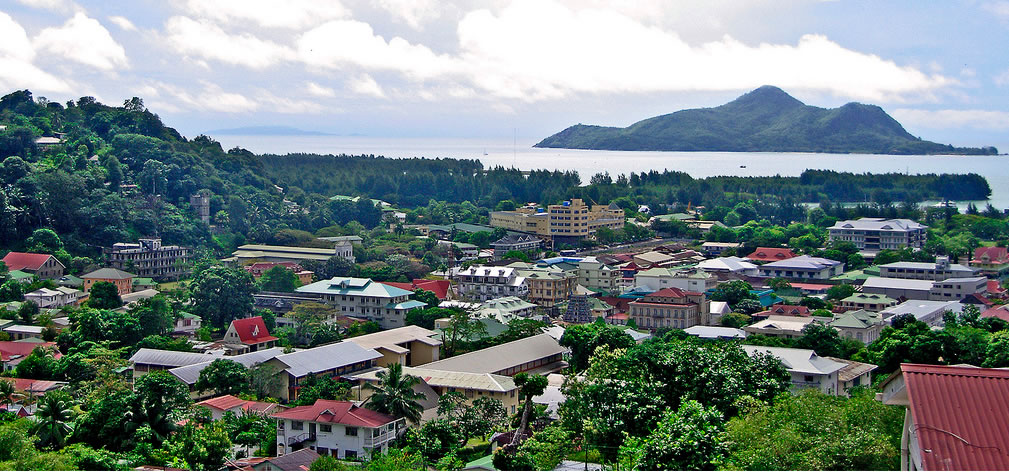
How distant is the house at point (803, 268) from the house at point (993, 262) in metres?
5.43

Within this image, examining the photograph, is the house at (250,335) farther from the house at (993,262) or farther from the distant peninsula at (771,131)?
the distant peninsula at (771,131)

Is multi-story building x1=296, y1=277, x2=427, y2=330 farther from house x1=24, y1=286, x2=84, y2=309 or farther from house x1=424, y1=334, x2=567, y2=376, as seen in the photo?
house x1=24, y1=286, x2=84, y2=309

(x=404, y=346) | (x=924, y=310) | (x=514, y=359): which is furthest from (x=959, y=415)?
(x=924, y=310)

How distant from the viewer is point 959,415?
17.3 ft

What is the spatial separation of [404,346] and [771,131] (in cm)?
12642

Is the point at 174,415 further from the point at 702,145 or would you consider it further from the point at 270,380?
the point at 702,145

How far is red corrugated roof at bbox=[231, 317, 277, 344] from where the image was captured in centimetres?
2270

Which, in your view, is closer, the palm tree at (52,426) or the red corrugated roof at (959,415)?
the red corrugated roof at (959,415)

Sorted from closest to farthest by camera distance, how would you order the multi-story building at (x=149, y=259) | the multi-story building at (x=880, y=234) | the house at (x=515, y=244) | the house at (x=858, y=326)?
the house at (x=858, y=326), the multi-story building at (x=149, y=259), the house at (x=515, y=244), the multi-story building at (x=880, y=234)

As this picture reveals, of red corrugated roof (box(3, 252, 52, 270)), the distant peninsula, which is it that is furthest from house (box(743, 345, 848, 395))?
the distant peninsula

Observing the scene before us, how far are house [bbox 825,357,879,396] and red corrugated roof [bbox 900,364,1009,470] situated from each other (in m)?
13.1

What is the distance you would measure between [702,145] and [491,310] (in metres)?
120

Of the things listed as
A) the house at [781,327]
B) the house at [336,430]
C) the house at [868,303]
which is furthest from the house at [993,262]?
the house at [336,430]

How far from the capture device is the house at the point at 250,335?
22656 mm
